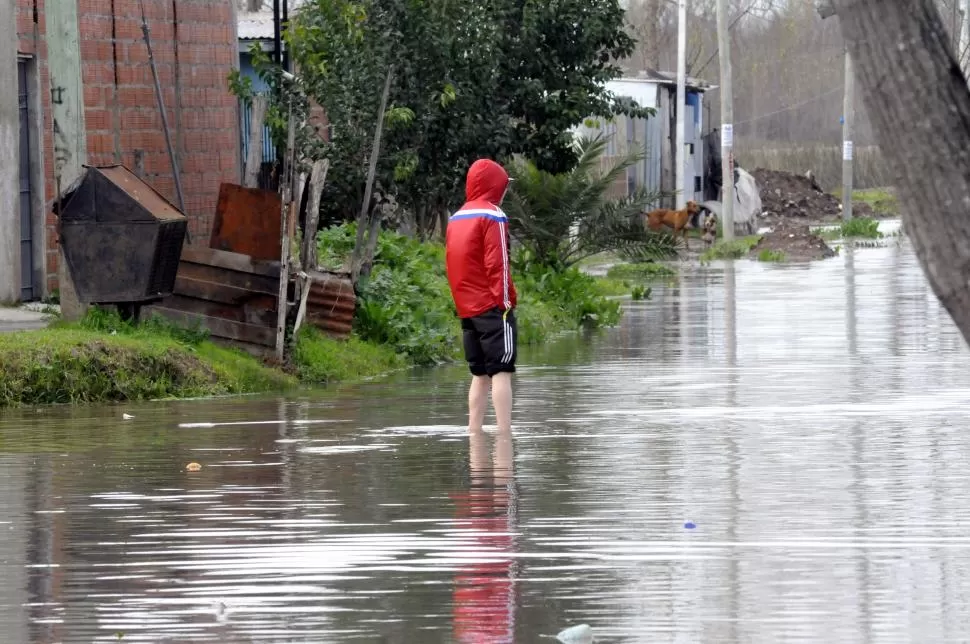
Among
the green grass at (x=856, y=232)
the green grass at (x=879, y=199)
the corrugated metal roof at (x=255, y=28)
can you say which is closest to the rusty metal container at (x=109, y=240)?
the corrugated metal roof at (x=255, y=28)

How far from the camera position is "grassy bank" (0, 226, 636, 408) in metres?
13.3

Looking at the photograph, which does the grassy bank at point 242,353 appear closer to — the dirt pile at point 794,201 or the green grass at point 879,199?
the dirt pile at point 794,201

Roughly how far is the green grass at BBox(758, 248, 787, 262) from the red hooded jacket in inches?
976

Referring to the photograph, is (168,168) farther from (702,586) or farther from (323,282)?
(702,586)

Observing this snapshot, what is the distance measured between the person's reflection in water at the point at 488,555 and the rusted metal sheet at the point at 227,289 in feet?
15.6

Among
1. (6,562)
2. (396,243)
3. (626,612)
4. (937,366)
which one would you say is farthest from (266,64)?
(626,612)

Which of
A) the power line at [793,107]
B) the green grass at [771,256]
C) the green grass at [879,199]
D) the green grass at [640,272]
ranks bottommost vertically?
the green grass at [640,272]

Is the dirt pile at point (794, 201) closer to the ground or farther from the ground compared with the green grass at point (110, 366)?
farther from the ground

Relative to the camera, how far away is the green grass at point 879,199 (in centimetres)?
5750

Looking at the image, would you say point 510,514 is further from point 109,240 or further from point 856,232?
point 856,232

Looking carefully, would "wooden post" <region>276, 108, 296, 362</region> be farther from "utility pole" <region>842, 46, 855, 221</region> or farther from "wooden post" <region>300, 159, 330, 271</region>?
"utility pole" <region>842, 46, 855, 221</region>

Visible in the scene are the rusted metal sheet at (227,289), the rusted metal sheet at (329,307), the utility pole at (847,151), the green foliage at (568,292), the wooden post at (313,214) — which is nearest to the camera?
the rusted metal sheet at (227,289)

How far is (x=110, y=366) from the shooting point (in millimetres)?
13477

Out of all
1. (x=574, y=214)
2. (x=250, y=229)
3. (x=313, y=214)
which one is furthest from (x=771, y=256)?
(x=313, y=214)
